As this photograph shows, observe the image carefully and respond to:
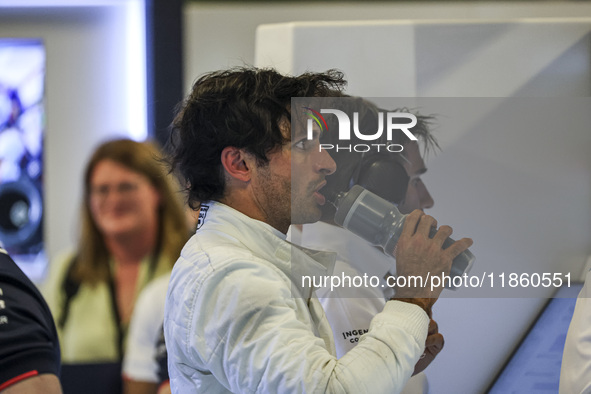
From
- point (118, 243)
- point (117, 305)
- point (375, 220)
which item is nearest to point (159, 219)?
point (118, 243)

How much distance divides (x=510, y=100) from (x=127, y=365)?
6.34 feet

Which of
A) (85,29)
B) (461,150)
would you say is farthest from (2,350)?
(85,29)

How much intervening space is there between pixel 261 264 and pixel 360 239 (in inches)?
9.4

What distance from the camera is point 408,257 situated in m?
0.94

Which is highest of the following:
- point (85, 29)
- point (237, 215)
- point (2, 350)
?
point (85, 29)

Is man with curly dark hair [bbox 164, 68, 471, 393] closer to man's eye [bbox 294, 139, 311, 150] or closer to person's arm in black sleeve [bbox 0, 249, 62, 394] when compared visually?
man's eye [bbox 294, 139, 311, 150]

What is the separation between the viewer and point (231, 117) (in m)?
1.02

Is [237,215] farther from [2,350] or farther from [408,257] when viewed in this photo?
[2,350]

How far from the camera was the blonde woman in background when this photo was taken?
2.75 metres

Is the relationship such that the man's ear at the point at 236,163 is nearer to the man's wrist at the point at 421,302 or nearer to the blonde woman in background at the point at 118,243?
Answer: the man's wrist at the point at 421,302

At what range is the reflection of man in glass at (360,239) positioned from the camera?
1.04 metres

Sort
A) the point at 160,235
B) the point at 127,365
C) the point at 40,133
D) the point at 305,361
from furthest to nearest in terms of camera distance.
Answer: the point at 40,133 < the point at 160,235 < the point at 127,365 < the point at 305,361

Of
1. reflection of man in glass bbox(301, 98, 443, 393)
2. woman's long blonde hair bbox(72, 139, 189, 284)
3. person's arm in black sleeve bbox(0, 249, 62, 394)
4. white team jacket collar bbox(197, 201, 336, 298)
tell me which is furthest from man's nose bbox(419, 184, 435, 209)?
woman's long blonde hair bbox(72, 139, 189, 284)

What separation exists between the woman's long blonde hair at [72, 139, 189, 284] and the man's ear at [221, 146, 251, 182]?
5.73 feet
